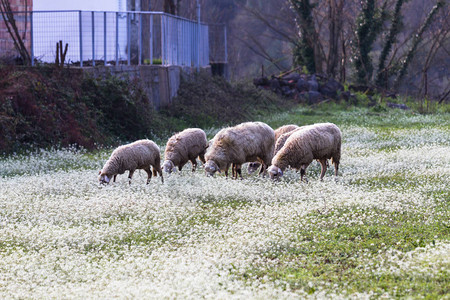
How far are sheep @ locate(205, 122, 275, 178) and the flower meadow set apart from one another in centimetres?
61

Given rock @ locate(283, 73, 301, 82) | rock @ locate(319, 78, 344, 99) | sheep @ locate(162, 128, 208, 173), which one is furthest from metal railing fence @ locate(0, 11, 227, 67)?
rock @ locate(319, 78, 344, 99)

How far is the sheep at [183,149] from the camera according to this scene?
14477mm

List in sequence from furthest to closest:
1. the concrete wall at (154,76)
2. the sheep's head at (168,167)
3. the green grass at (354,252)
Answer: the concrete wall at (154,76) < the sheep's head at (168,167) < the green grass at (354,252)

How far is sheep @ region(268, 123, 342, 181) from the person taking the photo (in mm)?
13086

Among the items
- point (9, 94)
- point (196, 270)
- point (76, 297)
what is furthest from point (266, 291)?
point (9, 94)

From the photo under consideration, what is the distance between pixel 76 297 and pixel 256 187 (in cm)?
585

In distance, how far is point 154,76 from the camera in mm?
24469

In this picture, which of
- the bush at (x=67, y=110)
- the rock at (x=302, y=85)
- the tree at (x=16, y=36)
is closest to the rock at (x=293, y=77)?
the rock at (x=302, y=85)

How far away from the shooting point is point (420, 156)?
1586 centimetres

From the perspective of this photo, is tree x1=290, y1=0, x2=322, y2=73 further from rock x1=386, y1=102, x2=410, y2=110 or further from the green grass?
the green grass

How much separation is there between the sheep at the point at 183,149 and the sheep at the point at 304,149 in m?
2.34

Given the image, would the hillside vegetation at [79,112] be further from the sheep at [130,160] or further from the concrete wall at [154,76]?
the sheep at [130,160]

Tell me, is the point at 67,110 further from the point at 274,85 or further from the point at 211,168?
the point at 274,85

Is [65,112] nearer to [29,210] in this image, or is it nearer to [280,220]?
[29,210]
